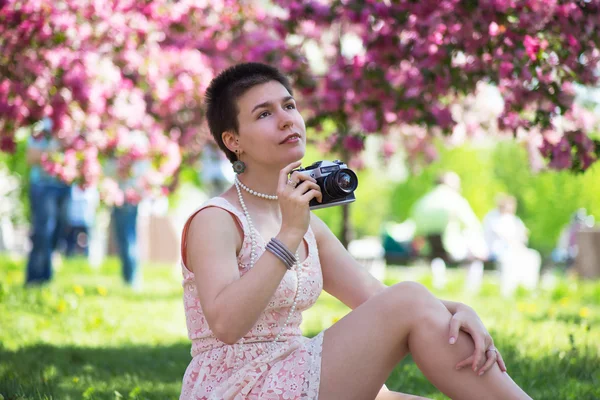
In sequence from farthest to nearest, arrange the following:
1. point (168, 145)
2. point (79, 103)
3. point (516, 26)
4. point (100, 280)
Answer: point (100, 280), point (168, 145), point (79, 103), point (516, 26)

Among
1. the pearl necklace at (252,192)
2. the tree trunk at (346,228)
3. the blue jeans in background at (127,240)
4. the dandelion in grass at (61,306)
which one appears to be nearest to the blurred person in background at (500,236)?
the tree trunk at (346,228)

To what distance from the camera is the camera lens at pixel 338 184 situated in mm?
2635

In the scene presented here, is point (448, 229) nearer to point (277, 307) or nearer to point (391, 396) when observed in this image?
point (391, 396)

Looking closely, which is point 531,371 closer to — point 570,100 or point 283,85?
point 570,100

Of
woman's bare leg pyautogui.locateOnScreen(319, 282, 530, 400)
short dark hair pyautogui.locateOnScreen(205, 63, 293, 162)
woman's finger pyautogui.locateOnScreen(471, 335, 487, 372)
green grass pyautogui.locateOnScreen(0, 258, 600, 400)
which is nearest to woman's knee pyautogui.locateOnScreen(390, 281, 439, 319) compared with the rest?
woman's bare leg pyautogui.locateOnScreen(319, 282, 530, 400)

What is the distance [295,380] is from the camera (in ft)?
8.46

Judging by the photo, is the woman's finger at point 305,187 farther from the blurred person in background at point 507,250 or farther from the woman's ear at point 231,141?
the blurred person in background at point 507,250

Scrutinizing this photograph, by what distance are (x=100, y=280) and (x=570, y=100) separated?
7446mm

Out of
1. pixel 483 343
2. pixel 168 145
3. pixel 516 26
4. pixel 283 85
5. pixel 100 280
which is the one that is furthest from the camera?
pixel 100 280

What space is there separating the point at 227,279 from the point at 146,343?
10.1 feet

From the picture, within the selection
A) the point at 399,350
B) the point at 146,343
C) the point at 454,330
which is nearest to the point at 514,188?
the point at 146,343

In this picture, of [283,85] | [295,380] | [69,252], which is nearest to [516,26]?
[283,85]

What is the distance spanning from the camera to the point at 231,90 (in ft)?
9.43

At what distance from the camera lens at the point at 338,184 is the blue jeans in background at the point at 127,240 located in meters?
6.65
